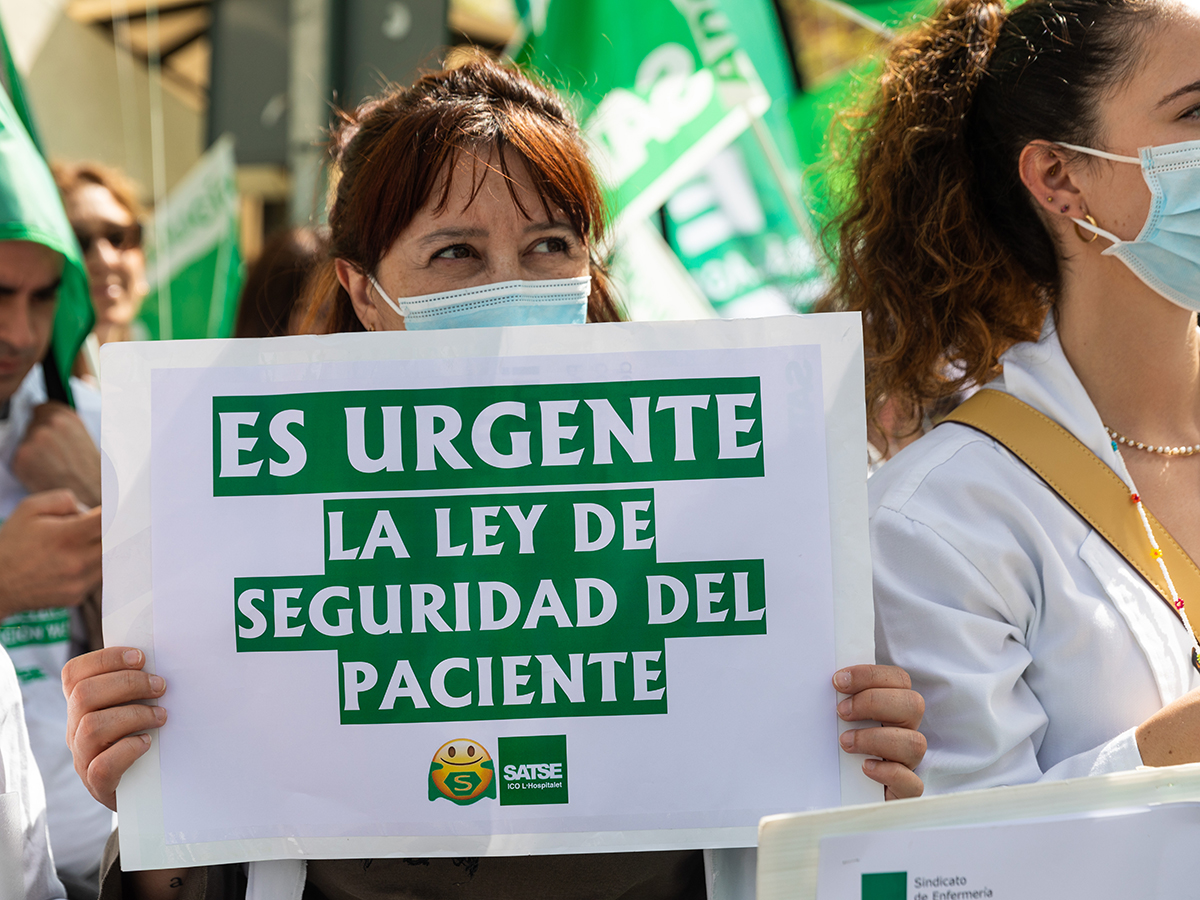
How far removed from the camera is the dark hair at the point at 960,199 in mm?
2025

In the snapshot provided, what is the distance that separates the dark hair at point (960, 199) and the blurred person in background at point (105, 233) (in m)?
2.90

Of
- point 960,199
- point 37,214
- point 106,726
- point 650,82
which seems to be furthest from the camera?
point 650,82

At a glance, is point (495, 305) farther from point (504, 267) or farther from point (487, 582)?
point (487, 582)

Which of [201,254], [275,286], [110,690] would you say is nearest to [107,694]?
[110,690]

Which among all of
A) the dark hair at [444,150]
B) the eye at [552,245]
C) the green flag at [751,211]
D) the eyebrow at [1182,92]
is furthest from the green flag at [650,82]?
the eyebrow at [1182,92]

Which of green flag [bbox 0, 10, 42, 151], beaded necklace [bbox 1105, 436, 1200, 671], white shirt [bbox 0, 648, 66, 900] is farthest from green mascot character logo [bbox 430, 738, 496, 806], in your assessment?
green flag [bbox 0, 10, 42, 151]

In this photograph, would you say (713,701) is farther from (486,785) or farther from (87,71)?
(87,71)

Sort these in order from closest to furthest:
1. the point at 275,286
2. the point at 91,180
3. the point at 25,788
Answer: the point at 25,788, the point at 275,286, the point at 91,180

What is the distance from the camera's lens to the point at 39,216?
2.69m

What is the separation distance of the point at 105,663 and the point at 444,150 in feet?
2.99

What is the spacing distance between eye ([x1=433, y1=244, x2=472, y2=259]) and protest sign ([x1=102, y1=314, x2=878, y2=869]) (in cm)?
36

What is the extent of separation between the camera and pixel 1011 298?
212 centimetres

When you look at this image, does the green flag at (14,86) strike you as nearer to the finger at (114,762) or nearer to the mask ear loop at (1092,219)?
the finger at (114,762)

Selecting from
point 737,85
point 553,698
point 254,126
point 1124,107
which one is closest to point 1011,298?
point 1124,107
